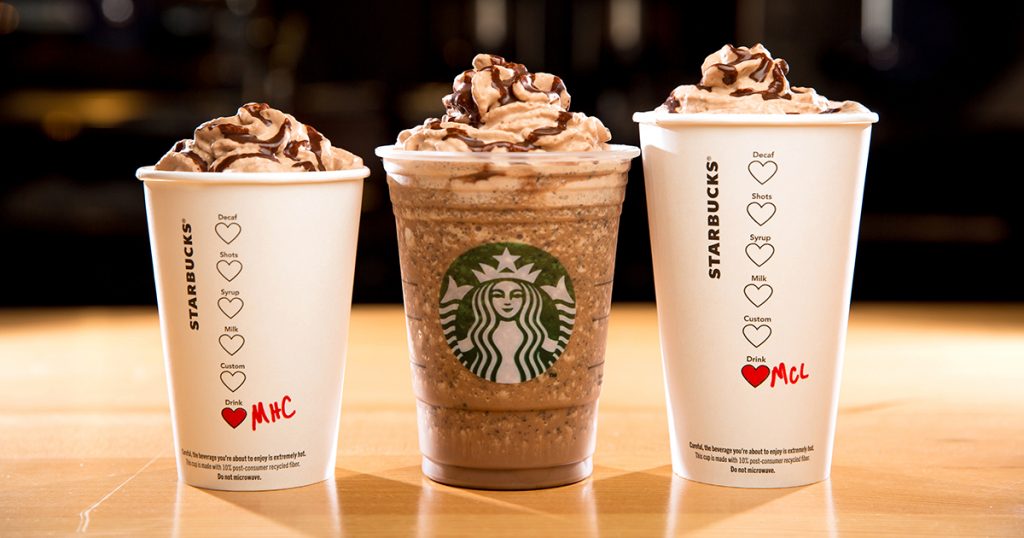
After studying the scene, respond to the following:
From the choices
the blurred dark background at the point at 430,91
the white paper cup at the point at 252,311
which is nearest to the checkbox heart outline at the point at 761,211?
the white paper cup at the point at 252,311

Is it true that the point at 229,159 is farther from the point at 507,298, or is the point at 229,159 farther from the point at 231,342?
the point at 507,298

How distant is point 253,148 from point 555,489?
1.75 ft

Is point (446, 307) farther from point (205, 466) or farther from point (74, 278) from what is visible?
point (74, 278)

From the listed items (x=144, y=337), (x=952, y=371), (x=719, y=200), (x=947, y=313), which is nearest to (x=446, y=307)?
(x=719, y=200)

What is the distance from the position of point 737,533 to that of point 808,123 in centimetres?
48

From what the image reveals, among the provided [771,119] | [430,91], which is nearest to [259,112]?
[771,119]

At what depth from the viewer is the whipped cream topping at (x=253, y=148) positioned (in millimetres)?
1466

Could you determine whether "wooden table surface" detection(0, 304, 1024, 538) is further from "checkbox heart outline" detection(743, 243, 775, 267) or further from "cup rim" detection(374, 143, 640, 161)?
"cup rim" detection(374, 143, 640, 161)

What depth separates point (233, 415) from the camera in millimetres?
1509

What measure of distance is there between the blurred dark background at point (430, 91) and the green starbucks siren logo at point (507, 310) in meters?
2.43

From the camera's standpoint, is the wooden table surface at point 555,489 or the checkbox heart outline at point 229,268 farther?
the checkbox heart outline at point 229,268

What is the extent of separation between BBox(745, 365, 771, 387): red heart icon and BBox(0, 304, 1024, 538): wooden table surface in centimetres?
13

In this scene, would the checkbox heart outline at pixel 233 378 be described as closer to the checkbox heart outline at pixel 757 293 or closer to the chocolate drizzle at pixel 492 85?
the chocolate drizzle at pixel 492 85

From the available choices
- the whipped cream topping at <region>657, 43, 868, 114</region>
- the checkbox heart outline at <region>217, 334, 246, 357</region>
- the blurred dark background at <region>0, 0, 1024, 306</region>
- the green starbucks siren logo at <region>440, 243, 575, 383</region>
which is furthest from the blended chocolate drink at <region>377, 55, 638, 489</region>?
the blurred dark background at <region>0, 0, 1024, 306</region>
